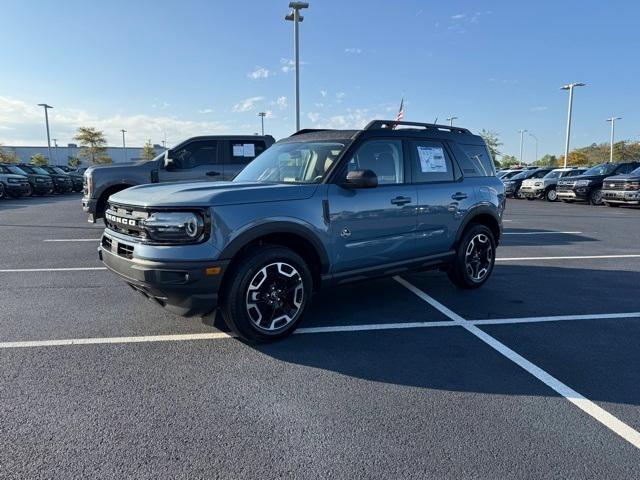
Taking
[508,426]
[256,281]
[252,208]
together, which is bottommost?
[508,426]

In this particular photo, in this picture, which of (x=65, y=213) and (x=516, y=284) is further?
(x=65, y=213)

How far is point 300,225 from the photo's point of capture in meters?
4.01

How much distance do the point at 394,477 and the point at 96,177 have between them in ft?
29.1

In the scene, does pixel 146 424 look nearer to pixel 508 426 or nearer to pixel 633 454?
pixel 508 426

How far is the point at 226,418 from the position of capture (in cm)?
285

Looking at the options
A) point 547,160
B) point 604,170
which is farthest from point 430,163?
point 547,160

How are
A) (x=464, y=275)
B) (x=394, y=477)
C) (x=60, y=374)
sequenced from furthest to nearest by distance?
(x=464, y=275) < (x=60, y=374) < (x=394, y=477)

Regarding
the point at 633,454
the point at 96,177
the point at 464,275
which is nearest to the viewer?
the point at 633,454

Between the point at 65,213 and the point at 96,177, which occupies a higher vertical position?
the point at 96,177

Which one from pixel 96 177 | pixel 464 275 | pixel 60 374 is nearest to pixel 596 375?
pixel 464 275

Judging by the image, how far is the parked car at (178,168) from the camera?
9.34 metres

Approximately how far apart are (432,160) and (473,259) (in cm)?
145

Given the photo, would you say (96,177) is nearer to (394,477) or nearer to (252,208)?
(252,208)

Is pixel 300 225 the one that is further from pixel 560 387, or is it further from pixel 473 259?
pixel 473 259
